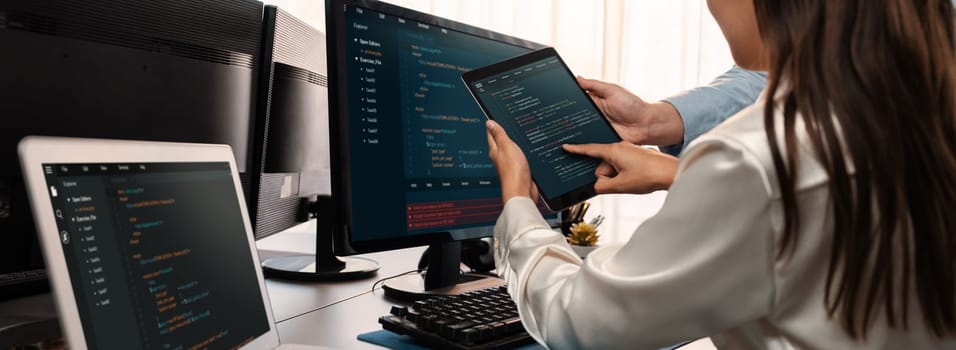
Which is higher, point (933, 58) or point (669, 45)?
point (669, 45)

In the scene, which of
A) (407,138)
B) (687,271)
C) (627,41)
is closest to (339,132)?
(407,138)

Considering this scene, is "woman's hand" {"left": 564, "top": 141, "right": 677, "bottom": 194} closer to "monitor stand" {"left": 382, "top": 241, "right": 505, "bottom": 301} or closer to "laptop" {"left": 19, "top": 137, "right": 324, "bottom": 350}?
"monitor stand" {"left": 382, "top": 241, "right": 505, "bottom": 301}

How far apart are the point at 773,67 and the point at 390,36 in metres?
0.53

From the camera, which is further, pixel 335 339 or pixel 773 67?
pixel 335 339

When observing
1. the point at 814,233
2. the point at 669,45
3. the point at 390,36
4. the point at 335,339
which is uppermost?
the point at 669,45

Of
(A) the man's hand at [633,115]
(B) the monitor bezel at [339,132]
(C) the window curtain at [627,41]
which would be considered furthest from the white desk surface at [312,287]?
(C) the window curtain at [627,41]

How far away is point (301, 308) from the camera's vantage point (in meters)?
0.99

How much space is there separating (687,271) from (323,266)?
752mm

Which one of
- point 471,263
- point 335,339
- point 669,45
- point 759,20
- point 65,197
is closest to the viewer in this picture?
point 65,197

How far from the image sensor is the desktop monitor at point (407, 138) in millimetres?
941

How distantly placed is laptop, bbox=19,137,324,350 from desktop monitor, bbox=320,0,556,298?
20 centimetres

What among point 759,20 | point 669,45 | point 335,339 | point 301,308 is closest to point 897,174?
point 759,20

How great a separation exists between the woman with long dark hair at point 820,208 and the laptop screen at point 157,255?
33cm

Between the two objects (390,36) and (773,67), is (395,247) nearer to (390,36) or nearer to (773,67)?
(390,36)
